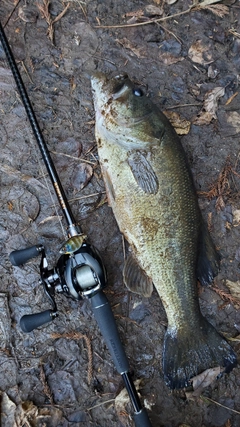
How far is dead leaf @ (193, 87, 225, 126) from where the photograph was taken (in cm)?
351

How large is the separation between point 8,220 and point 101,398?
1634mm

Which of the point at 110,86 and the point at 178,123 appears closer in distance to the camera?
the point at 110,86

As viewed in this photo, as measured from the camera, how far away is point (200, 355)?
117 inches

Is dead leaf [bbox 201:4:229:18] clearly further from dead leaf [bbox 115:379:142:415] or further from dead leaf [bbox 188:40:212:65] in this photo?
dead leaf [bbox 115:379:142:415]

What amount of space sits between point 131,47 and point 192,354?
273cm

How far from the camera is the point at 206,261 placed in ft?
10.3

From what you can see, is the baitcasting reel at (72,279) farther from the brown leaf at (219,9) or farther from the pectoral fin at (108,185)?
the brown leaf at (219,9)

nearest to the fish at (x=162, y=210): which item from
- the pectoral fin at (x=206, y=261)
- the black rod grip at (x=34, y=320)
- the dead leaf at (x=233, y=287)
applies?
the pectoral fin at (x=206, y=261)

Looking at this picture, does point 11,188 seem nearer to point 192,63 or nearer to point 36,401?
point 36,401

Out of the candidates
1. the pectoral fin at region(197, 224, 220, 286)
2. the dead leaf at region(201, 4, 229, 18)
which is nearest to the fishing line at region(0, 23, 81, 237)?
the pectoral fin at region(197, 224, 220, 286)

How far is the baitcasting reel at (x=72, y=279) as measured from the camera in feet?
8.74

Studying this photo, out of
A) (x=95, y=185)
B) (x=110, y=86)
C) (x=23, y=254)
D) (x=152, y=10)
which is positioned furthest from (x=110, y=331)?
(x=152, y=10)

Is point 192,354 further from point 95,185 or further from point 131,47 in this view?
point 131,47

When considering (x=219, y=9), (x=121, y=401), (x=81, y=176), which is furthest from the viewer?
(x=219, y=9)
